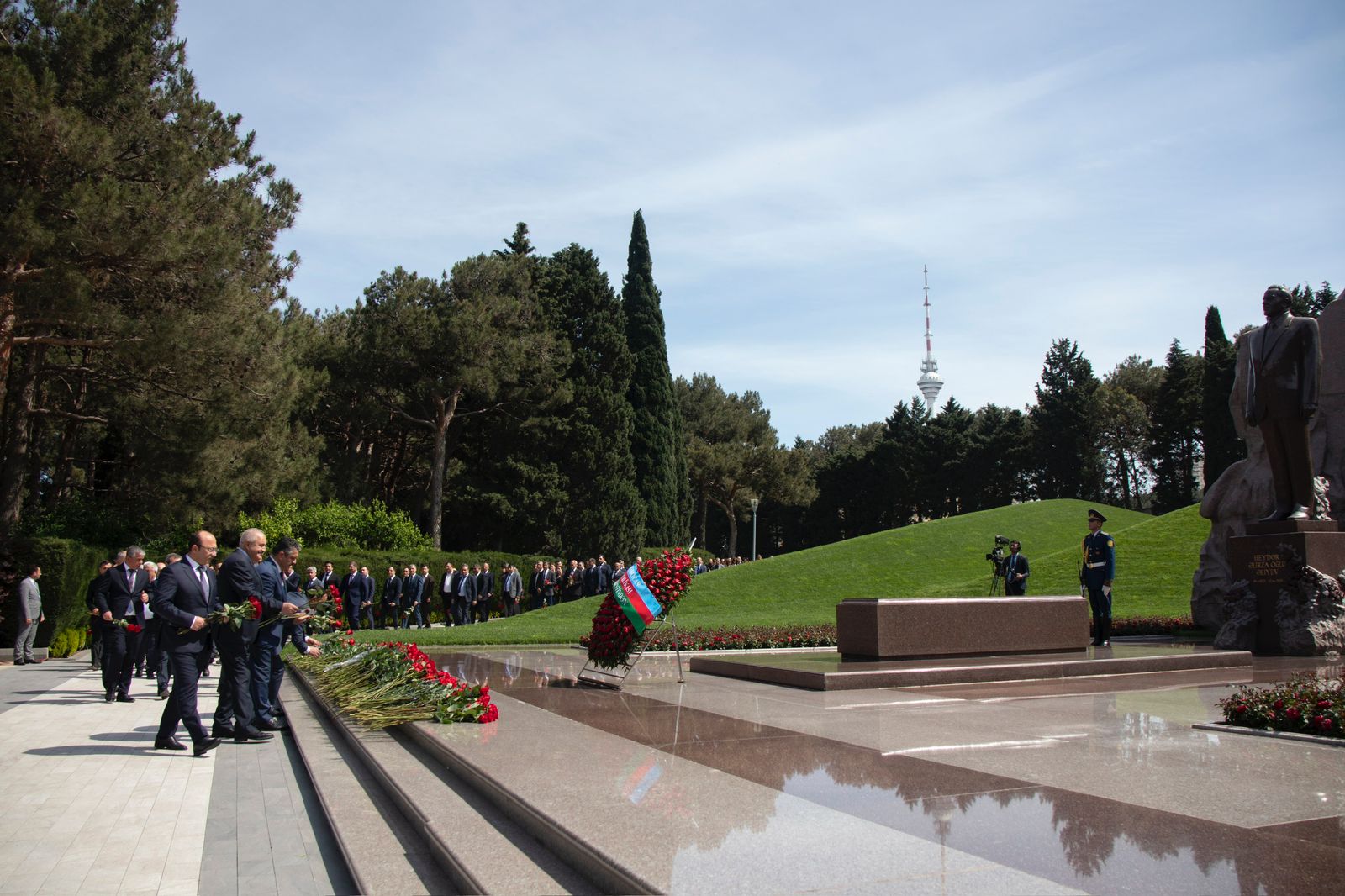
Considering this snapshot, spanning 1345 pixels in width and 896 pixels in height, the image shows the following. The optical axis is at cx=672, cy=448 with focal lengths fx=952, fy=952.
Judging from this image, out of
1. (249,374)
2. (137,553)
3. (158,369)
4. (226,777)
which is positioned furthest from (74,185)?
(226,777)

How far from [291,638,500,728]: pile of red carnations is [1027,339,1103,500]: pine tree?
205 feet

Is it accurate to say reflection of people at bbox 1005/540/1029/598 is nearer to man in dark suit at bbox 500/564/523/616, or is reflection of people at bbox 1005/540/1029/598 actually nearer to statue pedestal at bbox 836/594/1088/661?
statue pedestal at bbox 836/594/1088/661

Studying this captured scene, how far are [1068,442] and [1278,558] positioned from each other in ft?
181

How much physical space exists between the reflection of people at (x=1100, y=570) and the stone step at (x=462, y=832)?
31.0ft

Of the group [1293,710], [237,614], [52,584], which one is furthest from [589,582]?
[1293,710]

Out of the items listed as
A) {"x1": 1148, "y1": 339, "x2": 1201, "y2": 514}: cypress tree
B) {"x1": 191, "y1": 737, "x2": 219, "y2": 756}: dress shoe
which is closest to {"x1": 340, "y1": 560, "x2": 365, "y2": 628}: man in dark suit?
{"x1": 191, "y1": 737, "x2": 219, "y2": 756}: dress shoe

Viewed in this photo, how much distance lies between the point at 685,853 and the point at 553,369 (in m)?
37.5

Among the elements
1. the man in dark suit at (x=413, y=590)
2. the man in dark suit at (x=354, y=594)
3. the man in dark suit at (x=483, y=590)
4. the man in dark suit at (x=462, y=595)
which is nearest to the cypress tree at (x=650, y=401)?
the man in dark suit at (x=483, y=590)

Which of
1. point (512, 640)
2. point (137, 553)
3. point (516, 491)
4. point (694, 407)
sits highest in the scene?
point (694, 407)

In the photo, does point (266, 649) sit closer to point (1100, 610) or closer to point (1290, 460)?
point (1100, 610)

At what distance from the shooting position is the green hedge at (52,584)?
18375 mm

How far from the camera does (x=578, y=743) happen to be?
Result: 259 inches

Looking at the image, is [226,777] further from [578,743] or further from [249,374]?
[249,374]

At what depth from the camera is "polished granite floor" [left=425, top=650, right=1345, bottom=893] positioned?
371 cm
